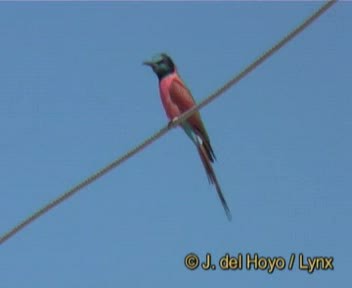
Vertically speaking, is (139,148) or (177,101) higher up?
(177,101)

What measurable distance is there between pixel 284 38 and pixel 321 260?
3.62 meters

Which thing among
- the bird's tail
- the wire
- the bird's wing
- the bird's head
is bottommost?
the wire

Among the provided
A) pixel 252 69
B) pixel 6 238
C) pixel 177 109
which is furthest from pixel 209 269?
pixel 252 69

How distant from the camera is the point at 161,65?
19.9 ft

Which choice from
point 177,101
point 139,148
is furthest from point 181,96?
point 139,148

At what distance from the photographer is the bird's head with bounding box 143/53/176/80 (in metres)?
6.06

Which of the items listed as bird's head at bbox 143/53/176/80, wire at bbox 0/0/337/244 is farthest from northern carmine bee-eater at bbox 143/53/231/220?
wire at bbox 0/0/337/244

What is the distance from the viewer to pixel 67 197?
315 centimetres

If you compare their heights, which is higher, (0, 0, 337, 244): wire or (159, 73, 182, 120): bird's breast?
(159, 73, 182, 120): bird's breast

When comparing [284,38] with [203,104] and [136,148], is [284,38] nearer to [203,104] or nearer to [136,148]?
[203,104]

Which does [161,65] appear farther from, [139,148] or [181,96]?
[139,148]

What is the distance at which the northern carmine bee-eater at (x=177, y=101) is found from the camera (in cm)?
539

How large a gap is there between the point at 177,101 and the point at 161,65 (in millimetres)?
308

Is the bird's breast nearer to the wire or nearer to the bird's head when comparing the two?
the bird's head
